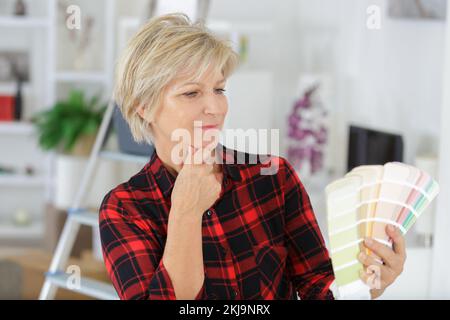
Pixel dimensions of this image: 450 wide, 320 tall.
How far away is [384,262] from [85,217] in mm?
1572

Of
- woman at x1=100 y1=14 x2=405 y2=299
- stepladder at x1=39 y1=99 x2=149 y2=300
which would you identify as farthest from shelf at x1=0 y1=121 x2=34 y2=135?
woman at x1=100 y1=14 x2=405 y2=299

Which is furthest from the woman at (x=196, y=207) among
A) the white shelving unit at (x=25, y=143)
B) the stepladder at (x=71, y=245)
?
the white shelving unit at (x=25, y=143)

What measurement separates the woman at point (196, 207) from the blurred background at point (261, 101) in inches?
4.4

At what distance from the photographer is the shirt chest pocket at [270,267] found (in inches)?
43.7

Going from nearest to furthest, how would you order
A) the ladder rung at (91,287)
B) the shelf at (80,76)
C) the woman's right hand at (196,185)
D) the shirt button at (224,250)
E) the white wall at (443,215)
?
the woman's right hand at (196,185) < the shirt button at (224,250) < the white wall at (443,215) < the ladder rung at (91,287) < the shelf at (80,76)

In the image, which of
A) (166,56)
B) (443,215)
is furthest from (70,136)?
(166,56)

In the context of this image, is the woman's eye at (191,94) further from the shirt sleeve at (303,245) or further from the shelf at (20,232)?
the shelf at (20,232)

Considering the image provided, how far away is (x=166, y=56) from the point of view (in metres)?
1.02

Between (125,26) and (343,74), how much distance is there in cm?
123

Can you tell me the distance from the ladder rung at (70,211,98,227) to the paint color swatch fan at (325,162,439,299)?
147 centimetres

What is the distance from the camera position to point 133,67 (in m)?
1.05

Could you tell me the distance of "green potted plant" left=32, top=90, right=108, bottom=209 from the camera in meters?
4.23

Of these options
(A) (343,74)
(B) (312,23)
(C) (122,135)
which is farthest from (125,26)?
(C) (122,135)

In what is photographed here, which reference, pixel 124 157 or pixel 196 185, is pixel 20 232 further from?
pixel 196 185
